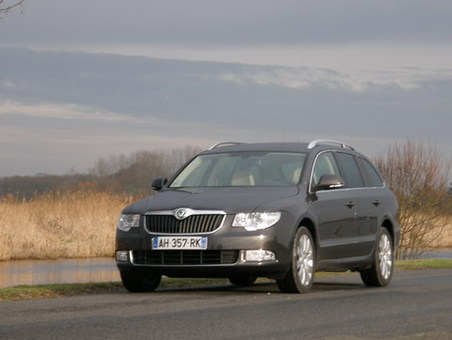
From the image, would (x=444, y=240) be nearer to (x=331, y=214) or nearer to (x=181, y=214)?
(x=331, y=214)

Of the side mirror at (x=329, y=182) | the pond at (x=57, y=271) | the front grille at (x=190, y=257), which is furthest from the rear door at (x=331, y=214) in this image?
the pond at (x=57, y=271)

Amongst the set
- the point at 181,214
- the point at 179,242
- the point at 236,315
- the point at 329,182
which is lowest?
the point at 236,315

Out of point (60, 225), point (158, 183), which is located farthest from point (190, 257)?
point (60, 225)

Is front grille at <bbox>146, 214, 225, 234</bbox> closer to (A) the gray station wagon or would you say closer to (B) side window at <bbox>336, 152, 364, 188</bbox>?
(A) the gray station wagon

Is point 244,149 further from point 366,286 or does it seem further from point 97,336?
point 97,336

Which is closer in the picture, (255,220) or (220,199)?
(255,220)

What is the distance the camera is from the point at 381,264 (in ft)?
53.7

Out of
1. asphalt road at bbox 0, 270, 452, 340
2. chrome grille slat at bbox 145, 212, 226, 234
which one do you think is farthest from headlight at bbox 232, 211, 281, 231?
asphalt road at bbox 0, 270, 452, 340

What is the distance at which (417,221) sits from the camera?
3469 centimetres

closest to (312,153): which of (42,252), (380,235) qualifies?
(380,235)

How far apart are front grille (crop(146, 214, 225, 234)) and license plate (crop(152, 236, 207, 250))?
7 cm

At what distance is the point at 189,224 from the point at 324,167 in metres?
2.64

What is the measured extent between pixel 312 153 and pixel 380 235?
6.28 ft

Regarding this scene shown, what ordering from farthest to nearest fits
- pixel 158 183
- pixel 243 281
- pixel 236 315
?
1. pixel 243 281
2. pixel 158 183
3. pixel 236 315
